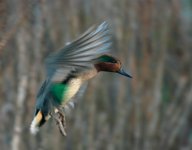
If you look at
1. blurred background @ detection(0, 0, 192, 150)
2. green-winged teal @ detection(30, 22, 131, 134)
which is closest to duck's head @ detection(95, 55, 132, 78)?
green-winged teal @ detection(30, 22, 131, 134)

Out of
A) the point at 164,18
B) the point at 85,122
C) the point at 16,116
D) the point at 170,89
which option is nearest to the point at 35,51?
the point at 16,116

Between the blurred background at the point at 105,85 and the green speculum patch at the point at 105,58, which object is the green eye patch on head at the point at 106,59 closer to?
the green speculum patch at the point at 105,58

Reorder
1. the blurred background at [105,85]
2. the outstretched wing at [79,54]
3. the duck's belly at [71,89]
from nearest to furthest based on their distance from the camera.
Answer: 1. the outstretched wing at [79,54]
2. the duck's belly at [71,89]
3. the blurred background at [105,85]

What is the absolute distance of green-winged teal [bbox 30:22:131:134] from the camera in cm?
167

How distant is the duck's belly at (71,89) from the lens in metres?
1.78

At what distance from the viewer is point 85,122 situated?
418cm

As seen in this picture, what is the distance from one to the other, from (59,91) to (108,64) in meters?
0.16

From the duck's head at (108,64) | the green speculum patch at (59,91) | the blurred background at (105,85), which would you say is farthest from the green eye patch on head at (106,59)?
the blurred background at (105,85)

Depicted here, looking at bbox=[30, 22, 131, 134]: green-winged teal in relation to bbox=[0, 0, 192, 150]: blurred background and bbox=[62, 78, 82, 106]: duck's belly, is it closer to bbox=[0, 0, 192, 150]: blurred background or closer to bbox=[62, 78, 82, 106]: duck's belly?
bbox=[62, 78, 82, 106]: duck's belly

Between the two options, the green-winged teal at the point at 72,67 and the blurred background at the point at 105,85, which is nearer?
the green-winged teal at the point at 72,67

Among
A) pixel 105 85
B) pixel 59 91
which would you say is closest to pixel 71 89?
pixel 59 91

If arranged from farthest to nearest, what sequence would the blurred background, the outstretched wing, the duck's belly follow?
the blurred background, the duck's belly, the outstretched wing

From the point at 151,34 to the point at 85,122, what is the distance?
802mm

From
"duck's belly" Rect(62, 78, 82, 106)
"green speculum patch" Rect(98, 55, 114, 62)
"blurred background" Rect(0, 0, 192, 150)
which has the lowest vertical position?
"blurred background" Rect(0, 0, 192, 150)
